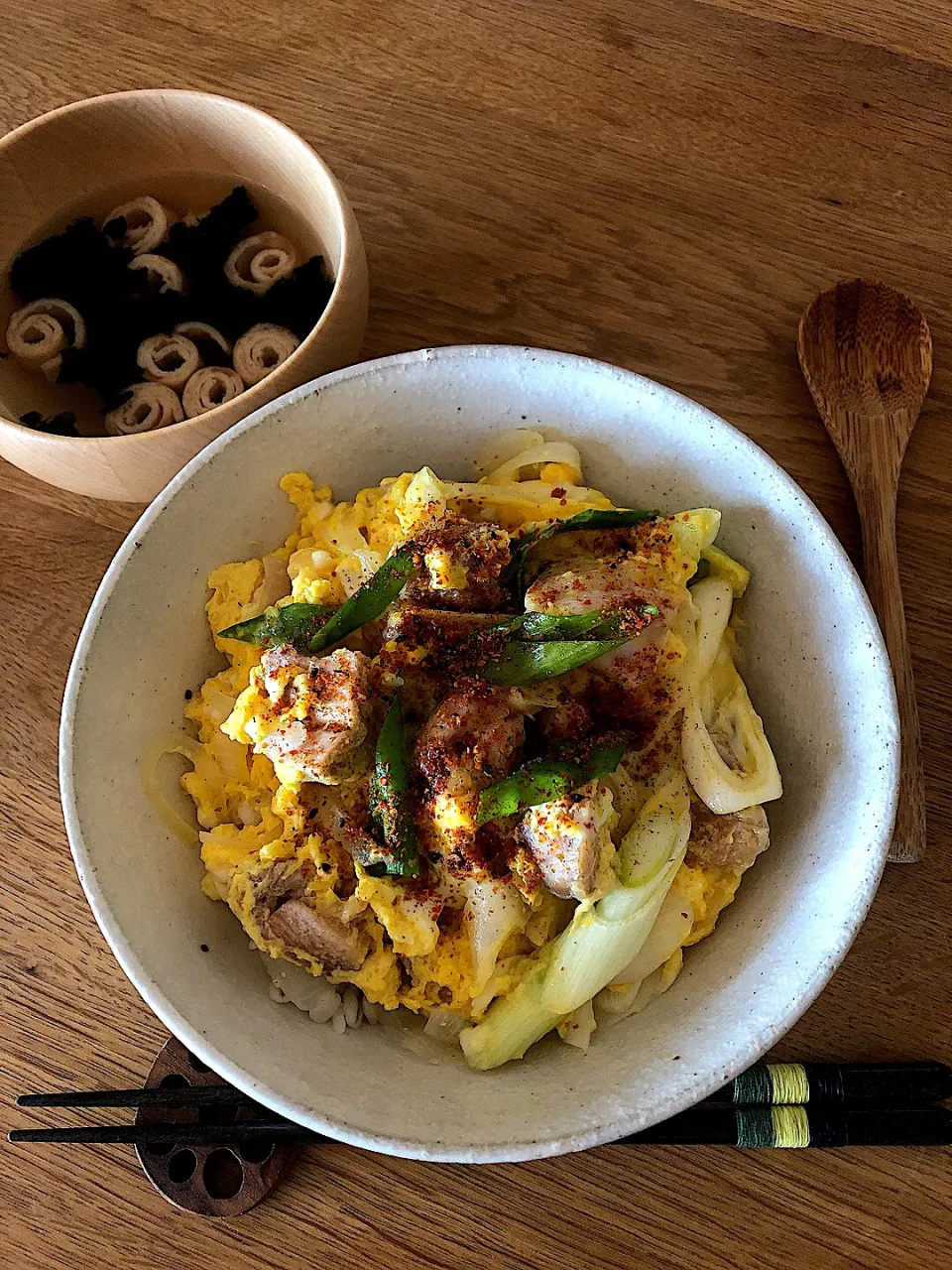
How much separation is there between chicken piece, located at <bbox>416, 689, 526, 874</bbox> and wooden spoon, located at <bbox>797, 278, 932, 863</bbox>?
832mm

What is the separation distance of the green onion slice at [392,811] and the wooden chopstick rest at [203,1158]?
55 cm

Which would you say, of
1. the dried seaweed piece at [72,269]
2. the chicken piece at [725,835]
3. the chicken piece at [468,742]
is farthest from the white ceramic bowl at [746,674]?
the dried seaweed piece at [72,269]

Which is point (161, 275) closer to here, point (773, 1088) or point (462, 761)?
point (462, 761)

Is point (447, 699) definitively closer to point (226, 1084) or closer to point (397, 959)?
point (397, 959)

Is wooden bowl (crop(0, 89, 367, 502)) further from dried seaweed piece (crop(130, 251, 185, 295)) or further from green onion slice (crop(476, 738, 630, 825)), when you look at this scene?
green onion slice (crop(476, 738, 630, 825))

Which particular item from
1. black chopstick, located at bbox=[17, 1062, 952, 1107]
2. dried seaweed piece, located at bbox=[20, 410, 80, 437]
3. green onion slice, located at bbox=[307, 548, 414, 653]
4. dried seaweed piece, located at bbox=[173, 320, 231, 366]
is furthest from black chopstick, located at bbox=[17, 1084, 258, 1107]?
dried seaweed piece, located at bbox=[173, 320, 231, 366]

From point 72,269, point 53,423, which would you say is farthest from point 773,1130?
point 72,269

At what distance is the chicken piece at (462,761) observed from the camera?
149cm

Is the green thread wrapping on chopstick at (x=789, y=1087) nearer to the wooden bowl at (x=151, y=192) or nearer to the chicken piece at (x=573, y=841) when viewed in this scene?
the chicken piece at (x=573, y=841)

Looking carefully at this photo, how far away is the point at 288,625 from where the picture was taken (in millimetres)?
1645

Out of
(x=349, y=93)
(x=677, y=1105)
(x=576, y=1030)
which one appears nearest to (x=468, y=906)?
(x=576, y=1030)

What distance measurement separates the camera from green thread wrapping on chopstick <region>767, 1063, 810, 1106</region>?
5.53ft

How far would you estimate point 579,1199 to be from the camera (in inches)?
70.6

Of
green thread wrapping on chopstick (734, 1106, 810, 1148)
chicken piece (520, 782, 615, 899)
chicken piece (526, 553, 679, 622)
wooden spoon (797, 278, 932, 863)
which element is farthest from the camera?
wooden spoon (797, 278, 932, 863)
